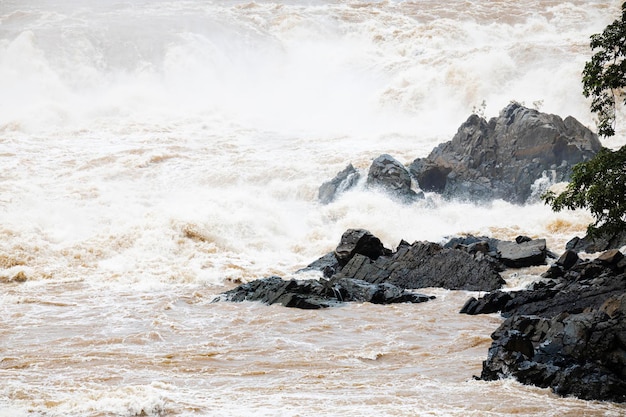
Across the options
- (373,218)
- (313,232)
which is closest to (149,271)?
(313,232)

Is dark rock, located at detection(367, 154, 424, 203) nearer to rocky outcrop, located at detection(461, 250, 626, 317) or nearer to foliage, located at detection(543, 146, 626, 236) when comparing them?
rocky outcrop, located at detection(461, 250, 626, 317)

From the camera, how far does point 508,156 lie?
2709 cm

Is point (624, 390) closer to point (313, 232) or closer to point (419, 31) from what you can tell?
point (313, 232)

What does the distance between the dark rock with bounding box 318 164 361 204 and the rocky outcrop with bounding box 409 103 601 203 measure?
2.61 meters

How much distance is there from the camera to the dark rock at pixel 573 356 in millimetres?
9609

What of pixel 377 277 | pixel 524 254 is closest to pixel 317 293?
pixel 377 277

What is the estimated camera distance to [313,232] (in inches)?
998

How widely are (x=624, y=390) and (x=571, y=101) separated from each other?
28.9m

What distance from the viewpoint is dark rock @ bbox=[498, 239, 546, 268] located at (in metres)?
18.7

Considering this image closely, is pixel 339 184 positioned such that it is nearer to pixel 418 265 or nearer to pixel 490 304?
pixel 418 265

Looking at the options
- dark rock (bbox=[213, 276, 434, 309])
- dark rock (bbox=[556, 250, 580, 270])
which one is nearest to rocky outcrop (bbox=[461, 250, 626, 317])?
dark rock (bbox=[556, 250, 580, 270])

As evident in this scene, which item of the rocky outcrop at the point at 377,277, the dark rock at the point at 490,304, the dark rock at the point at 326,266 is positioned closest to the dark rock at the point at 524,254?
the rocky outcrop at the point at 377,277

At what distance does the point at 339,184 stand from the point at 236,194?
4518mm

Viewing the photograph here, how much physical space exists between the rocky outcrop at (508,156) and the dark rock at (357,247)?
8.58 meters
